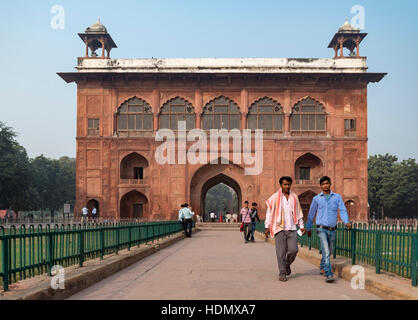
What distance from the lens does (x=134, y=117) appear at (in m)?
34.0

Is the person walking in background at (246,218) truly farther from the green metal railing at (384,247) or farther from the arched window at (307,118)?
the arched window at (307,118)

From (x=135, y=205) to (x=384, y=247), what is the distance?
28708 mm

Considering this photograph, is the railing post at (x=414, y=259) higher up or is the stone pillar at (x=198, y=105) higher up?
the stone pillar at (x=198, y=105)

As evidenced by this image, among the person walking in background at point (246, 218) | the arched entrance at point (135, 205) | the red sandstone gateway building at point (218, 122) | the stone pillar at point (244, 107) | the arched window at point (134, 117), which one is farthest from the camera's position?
the arched entrance at point (135, 205)

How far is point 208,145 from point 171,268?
24.8 metres

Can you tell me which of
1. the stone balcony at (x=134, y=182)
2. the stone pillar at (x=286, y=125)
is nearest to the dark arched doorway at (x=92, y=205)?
the stone balcony at (x=134, y=182)

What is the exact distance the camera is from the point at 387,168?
54.4 meters

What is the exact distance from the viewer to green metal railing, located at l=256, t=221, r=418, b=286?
6.32m

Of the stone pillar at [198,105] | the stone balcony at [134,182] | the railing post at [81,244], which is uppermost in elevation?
the stone pillar at [198,105]

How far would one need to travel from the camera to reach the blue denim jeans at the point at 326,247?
7.35m

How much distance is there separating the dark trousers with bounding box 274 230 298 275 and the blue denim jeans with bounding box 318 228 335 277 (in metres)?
0.44

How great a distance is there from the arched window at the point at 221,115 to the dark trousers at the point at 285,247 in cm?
2643

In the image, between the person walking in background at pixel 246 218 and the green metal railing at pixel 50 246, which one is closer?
the green metal railing at pixel 50 246

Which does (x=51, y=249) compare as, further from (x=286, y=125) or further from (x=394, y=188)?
(x=394, y=188)
